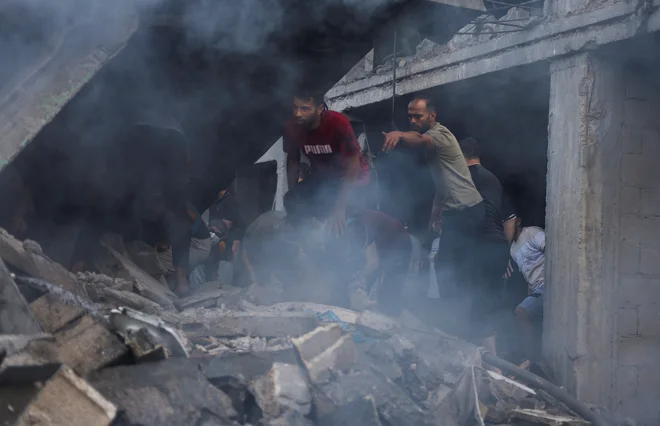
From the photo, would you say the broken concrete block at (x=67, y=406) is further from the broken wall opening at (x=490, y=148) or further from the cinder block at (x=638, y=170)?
the broken wall opening at (x=490, y=148)

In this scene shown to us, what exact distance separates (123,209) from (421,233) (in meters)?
4.05

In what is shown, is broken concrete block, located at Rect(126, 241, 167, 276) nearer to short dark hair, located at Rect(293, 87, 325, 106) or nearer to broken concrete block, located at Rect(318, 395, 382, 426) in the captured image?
short dark hair, located at Rect(293, 87, 325, 106)

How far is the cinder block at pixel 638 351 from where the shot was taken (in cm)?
502

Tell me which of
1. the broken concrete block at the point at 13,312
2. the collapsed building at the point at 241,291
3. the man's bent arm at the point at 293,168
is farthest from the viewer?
the man's bent arm at the point at 293,168

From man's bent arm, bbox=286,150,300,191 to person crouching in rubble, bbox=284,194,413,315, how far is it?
14 centimetres

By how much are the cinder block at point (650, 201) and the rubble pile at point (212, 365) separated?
175cm

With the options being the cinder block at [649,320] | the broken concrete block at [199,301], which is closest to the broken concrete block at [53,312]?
the broken concrete block at [199,301]

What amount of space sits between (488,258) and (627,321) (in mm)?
1256

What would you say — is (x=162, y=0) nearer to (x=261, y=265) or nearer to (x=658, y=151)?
(x=261, y=265)

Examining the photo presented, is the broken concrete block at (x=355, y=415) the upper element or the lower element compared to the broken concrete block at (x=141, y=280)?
lower

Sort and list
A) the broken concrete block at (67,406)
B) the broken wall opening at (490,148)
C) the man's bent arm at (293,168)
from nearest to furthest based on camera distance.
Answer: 1. the broken concrete block at (67,406)
2. the man's bent arm at (293,168)
3. the broken wall opening at (490,148)

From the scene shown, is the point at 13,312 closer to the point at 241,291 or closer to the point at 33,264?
the point at 33,264

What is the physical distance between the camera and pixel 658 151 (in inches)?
197

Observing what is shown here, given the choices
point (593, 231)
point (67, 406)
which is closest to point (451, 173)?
point (593, 231)
